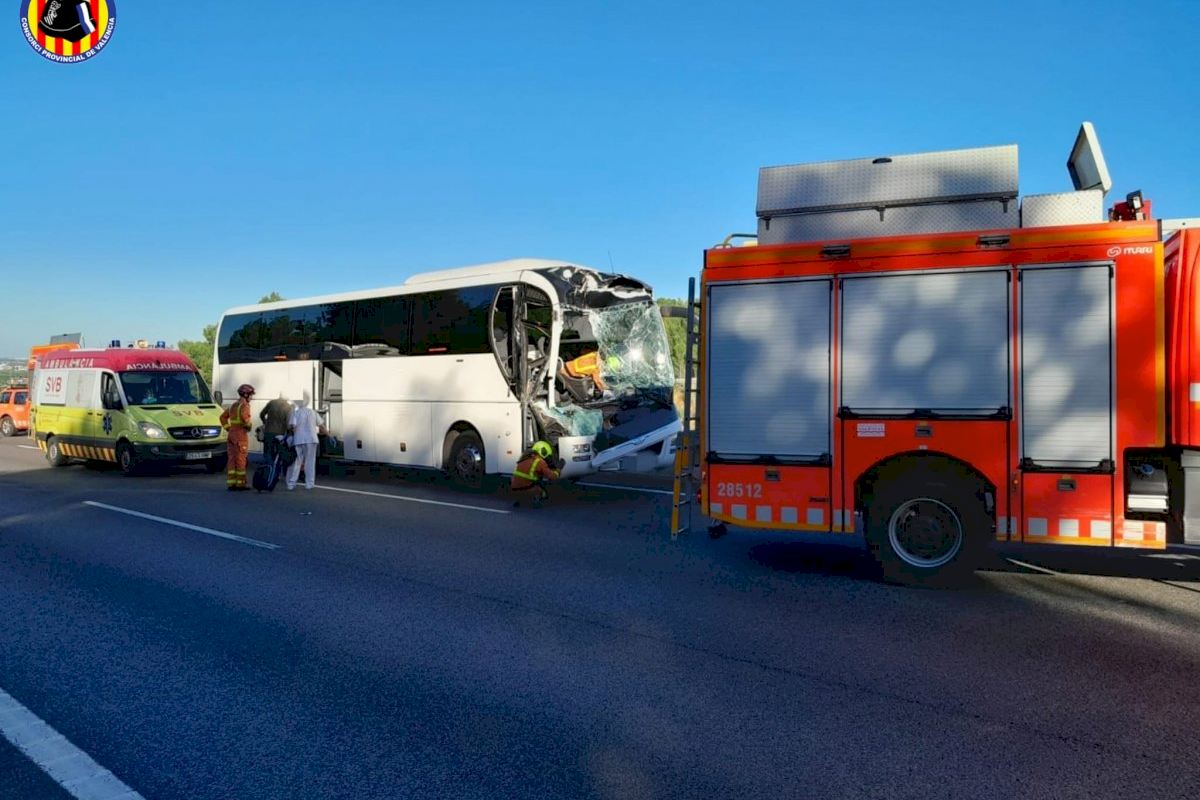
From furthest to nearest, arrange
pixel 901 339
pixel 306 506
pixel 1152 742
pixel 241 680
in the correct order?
pixel 306 506, pixel 901 339, pixel 241 680, pixel 1152 742

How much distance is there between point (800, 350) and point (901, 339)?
33.3 inches

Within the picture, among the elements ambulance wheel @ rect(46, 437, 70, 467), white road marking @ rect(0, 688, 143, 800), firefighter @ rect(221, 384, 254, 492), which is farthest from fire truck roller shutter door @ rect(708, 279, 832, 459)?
ambulance wheel @ rect(46, 437, 70, 467)

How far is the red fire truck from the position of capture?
6555mm

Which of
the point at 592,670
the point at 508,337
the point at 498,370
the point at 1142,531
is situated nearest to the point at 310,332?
the point at 498,370

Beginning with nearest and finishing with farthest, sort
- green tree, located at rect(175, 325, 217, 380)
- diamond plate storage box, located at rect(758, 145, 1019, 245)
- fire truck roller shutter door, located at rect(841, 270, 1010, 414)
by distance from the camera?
1. fire truck roller shutter door, located at rect(841, 270, 1010, 414)
2. diamond plate storage box, located at rect(758, 145, 1019, 245)
3. green tree, located at rect(175, 325, 217, 380)

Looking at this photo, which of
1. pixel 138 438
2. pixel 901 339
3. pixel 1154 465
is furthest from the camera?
pixel 138 438

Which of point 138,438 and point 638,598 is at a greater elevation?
point 138,438

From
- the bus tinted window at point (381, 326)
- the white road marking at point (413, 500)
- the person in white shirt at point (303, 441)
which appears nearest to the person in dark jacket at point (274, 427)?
the person in white shirt at point (303, 441)

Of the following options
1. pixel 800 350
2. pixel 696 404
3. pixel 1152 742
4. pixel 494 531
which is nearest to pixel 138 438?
pixel 494 531

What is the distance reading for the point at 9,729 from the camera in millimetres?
4223

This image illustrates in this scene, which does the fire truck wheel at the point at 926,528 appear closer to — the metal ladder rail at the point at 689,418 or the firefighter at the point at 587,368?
the metal ladder rail at the point at 689,418

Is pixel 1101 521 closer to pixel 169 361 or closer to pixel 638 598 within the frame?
pixel 638 598

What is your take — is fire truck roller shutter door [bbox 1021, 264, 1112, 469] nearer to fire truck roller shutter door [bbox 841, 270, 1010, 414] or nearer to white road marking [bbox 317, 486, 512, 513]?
fire truck roller shutter door [bbox 841, 270, 1010, 414]

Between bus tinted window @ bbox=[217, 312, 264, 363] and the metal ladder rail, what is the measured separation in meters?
12.5
